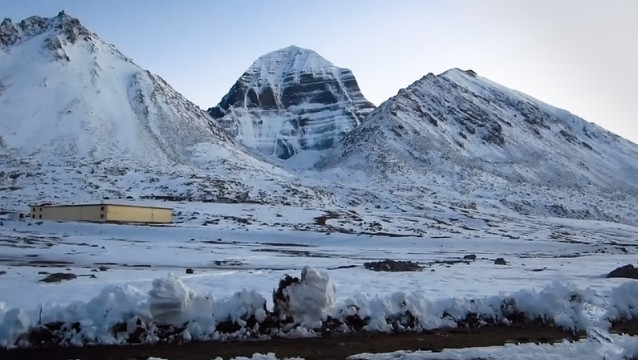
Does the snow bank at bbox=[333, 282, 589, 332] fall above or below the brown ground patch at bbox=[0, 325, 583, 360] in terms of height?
above

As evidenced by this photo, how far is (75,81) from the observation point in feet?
559

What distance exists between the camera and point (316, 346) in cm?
1170

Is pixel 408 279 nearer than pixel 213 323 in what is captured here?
No

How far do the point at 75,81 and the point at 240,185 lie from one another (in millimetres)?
82027

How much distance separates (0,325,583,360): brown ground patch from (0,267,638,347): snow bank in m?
0.40

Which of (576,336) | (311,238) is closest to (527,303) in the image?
(576,336)

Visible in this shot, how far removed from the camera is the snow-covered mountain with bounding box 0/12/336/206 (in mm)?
107000

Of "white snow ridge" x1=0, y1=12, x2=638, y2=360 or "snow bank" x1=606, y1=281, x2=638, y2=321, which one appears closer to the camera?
"white snow ridge" x1=0, y1=12, x2=638, y2=360

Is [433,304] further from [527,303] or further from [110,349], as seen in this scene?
[110,349]

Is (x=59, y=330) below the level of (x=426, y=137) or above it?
below

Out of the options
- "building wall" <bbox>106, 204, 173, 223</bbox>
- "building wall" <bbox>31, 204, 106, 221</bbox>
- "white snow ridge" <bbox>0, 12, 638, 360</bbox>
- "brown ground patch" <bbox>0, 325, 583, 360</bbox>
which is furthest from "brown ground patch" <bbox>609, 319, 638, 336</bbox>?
"building wall" <bbox>31, 204, 106, 221</bbox>

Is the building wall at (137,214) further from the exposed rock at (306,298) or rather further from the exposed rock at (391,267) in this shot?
the exposed rock at (306,298)

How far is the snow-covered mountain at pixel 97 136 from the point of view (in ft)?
351

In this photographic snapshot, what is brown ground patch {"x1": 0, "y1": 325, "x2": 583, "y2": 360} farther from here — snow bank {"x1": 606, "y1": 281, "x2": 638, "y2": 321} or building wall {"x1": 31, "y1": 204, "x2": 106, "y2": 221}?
building wall {"x1": 31, "y1": 204, "x2": 106, "y2": 221}
